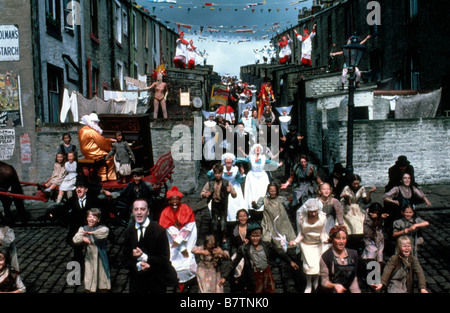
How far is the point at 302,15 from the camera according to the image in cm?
4297

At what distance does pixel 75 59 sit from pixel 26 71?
3.89 metres

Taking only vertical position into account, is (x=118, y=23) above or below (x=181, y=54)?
above

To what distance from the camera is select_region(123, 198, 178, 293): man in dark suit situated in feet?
17.4

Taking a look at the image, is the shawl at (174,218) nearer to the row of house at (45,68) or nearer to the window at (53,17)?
the row of house at (45,68)

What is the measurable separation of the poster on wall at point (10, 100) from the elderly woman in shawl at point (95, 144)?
13.3 ft

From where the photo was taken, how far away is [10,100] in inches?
535

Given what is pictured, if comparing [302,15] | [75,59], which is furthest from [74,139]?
[302,15]

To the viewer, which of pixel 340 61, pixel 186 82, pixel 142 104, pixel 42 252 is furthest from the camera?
pixel 340 61

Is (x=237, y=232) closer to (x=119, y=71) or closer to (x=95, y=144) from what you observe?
(x=95, y=144)

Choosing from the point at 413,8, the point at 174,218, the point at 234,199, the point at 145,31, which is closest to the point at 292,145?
the point at 234,199

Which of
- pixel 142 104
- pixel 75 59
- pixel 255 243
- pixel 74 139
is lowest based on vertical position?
pixel 255 243

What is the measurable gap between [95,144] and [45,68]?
5116 millimetres

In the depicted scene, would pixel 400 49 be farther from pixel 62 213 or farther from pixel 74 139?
pixel 62 213

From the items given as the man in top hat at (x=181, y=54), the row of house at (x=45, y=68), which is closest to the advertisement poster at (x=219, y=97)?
the man in top hat at (x=181, y=54)
